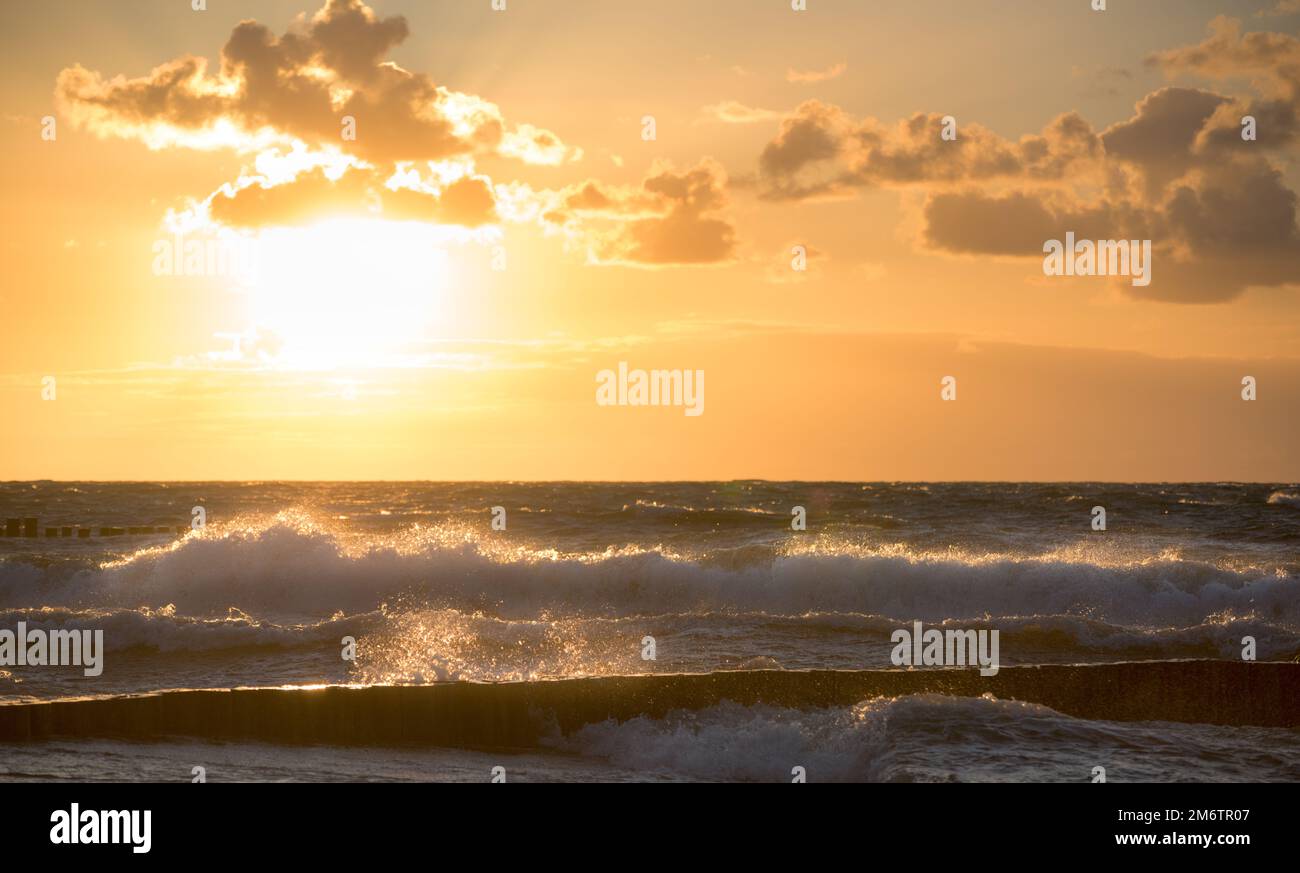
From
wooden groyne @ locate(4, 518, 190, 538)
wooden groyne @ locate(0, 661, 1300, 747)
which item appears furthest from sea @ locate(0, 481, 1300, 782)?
wooden groyne @ locate(4, 518, 190, 538)

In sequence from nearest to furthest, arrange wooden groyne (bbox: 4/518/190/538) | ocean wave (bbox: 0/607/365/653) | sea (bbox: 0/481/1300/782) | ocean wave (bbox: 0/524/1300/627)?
sea (bbox: 0/481/1300/782) → ocean wave (bbox: 0/607/365/653) → ocean wave (bbox: 0/524/1300/627) → wooden groyne (bbox: 4/518/190/538)

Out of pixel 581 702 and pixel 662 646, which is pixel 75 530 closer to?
pixel 662 646

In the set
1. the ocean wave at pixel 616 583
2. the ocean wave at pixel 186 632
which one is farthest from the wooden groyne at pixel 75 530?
the ocean wave at pixel 186 632

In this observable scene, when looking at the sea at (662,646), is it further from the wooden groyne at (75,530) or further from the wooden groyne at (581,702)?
the wooden groyne at (75,530)

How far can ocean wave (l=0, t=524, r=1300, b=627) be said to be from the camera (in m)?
24.2

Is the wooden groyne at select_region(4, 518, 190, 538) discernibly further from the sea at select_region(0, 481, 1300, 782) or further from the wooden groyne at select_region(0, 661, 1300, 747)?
the wooden groyne at select_region(0, 661, 1300, 747)

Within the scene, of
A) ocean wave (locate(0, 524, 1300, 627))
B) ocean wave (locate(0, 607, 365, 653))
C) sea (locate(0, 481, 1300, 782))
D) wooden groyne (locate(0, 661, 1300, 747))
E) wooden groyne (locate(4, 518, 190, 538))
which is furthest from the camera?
wooden groyne (locate(4, 518, 190, 538))

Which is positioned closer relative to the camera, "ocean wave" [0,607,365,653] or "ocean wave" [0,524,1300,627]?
"ocean wave" [0,607,365,653]

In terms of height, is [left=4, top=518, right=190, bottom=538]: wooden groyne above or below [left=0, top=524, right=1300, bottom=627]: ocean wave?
above

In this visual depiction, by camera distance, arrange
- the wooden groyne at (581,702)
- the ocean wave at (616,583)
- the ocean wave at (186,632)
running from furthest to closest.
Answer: the ocean wave at (616,583) → the ocean wave at (186,632) → the wooden groyne at (581,702)

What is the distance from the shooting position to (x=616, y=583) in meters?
26.0

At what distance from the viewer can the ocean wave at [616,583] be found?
24219 mm

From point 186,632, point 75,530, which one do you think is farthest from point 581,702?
point 75,530
